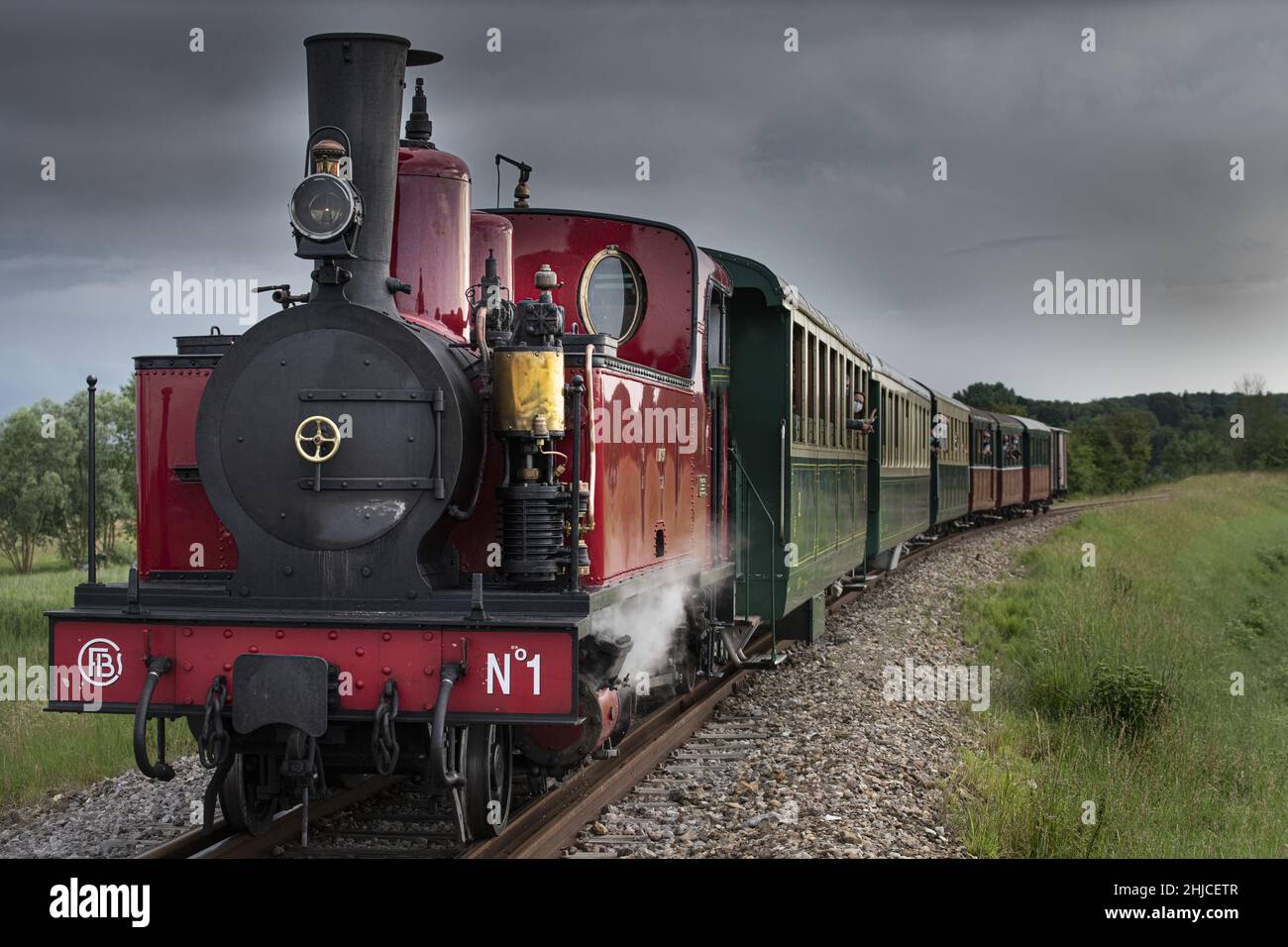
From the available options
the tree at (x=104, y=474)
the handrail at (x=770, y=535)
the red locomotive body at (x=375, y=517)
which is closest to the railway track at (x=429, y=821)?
the red locomotive body at (x=375, y=517)

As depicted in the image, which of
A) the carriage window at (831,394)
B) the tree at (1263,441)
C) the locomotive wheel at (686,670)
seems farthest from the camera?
the tree at (1263,441)

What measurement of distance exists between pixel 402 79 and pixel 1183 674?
864cm

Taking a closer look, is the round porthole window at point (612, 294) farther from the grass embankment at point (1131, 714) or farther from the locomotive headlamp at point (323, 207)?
the grass embankment at point (1131, 714)

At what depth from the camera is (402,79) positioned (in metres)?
5.73

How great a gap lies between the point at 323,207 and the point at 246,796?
2836 millimetres

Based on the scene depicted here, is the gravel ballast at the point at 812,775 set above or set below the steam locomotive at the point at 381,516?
below

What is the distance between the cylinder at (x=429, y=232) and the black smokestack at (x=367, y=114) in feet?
1.57

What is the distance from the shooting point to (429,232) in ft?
20.4

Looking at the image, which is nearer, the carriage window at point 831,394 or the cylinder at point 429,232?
the cylinder at point 429,232

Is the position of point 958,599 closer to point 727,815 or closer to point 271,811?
point 727,815

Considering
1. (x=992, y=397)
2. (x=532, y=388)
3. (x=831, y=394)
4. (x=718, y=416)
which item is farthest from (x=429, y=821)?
(x=992, y=397)

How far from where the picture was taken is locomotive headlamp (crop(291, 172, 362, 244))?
534cm

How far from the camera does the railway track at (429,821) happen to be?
583 cm

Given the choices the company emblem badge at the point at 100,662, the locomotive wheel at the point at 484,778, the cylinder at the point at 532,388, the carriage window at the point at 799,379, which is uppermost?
the carriage window at the point at 799,379
